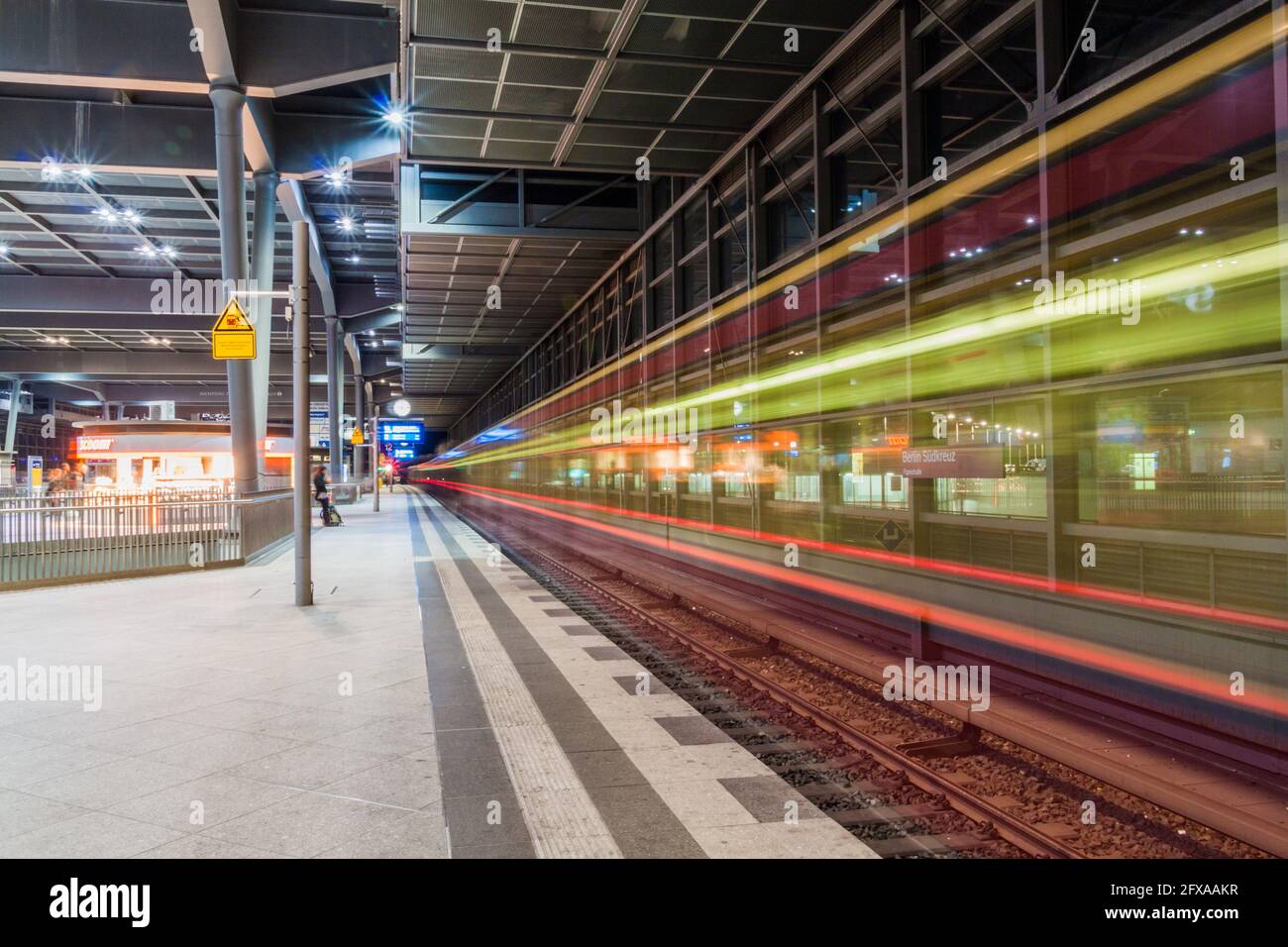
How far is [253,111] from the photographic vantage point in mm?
20719

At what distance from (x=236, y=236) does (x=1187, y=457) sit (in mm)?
19033

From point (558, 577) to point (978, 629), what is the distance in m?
8.71

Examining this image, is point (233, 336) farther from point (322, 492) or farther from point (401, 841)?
point (322, 492)

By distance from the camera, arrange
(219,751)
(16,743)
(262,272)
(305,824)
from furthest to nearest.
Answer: (262,272) → (16,743) → (219,751) → (305,824)

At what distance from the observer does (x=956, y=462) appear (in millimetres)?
7441

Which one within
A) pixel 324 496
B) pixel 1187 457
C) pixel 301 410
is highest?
pixel 301 410

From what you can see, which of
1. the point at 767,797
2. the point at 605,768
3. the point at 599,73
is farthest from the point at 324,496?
the point at 767,797

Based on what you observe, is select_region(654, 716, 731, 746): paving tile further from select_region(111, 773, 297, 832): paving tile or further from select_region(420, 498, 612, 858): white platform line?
select_region(111, 773, 297, 832): paving tile

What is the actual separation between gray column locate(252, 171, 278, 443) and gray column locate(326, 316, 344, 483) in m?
19.3

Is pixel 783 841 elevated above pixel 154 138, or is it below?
below

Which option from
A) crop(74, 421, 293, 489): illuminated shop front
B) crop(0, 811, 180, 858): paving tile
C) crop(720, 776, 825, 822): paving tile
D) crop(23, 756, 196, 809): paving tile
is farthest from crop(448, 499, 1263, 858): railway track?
crop(74, 421, 293, 489): illuminated shop front

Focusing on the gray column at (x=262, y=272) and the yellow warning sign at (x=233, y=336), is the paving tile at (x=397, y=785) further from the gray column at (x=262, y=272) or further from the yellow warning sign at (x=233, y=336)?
the gray column at (x=262, y=272)

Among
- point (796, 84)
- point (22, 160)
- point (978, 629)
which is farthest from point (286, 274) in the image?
point (978, 629)

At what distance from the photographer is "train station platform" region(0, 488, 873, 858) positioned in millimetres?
4168
